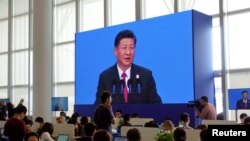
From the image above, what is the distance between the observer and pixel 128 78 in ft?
36.6

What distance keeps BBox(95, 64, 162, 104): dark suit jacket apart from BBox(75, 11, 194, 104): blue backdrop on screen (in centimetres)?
18

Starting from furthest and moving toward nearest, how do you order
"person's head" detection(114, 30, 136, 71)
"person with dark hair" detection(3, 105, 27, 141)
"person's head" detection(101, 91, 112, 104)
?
"person's head" detection(114, 30, 136, 71), "person's head" detection(101, 91, 112, 104), "person with dark hair" detection(3, 105, 27, 141)

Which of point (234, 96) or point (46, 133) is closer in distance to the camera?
point (46, 133)

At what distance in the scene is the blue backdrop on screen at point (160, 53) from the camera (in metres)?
9.49

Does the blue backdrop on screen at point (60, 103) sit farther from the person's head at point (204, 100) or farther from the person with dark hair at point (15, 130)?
the person with dark hair at point (15, 130)

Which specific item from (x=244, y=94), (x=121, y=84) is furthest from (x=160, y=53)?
(x=244, y=94)

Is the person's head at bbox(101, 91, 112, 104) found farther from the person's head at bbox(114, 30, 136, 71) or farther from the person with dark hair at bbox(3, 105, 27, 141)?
the person's head at bbox(114, 30, 136, 71)

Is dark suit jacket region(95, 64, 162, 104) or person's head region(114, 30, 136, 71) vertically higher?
person's head region(114, 30, 136, 71)

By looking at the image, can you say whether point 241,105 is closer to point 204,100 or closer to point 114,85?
point 204,100

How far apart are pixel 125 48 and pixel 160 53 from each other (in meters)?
1.41

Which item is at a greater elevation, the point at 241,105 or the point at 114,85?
the point at 114,85

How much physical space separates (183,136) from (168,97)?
6.21 m

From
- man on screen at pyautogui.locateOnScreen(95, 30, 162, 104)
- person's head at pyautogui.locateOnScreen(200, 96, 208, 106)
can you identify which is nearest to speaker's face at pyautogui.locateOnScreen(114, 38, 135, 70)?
man on screen at pyautogui.locateOnScreen(95, 30, 162, 104)

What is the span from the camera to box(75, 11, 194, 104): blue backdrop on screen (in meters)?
9.49
